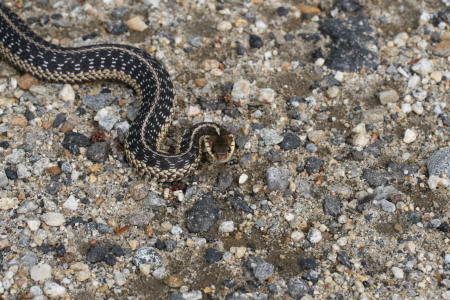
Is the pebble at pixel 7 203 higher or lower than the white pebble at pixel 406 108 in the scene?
lower

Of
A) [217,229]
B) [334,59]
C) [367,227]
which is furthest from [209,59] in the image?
[367,227]

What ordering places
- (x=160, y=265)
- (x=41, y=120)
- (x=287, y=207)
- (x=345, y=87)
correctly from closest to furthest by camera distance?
(x=160, y=265)
(x=287, y=207)
(x=41, y=120)
(x=345, y=87)

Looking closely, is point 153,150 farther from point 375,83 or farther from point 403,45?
point 403,45

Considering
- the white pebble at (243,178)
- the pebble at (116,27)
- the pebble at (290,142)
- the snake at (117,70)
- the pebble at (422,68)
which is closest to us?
the white pebble at (243,178)

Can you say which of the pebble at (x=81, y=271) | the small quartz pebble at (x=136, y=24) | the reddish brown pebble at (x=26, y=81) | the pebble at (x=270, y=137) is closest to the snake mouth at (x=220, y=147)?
the pebble at (x=270, y=137)

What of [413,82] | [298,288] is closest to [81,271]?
[298,288]

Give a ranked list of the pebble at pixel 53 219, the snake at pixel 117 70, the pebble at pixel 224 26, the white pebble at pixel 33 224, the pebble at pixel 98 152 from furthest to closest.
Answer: the pebble at pixel 224 26 < the snake at pixel 117 70 < the pebble at pixel 98 152 < the pebble at pixel 53 219 < the white pebble at pixel 33 224

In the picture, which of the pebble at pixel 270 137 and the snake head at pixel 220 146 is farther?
the pebble at pixel 270 137

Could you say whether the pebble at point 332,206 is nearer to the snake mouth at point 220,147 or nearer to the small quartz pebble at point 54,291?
the snake mouth at point 220,147

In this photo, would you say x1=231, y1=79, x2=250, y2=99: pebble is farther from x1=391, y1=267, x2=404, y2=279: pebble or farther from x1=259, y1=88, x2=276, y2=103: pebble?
x1=391, y1=267, x2=404, y2=279: pebble
